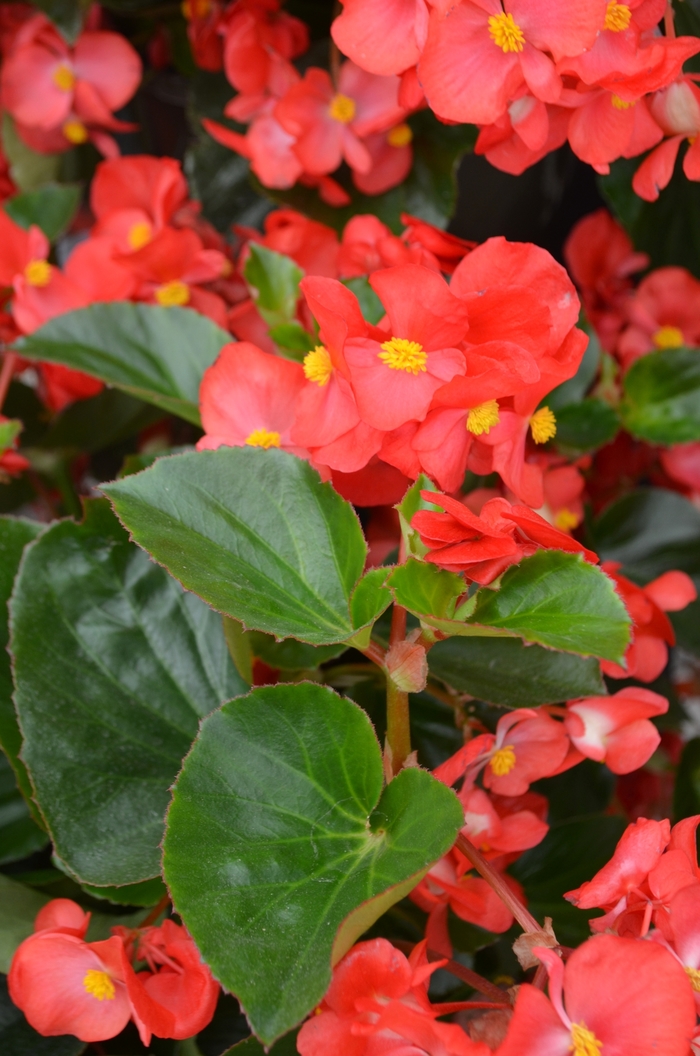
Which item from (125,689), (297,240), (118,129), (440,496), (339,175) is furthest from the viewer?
(118,129)

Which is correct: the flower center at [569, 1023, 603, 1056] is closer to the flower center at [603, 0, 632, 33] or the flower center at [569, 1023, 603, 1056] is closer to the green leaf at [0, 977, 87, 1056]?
the green leaf at [0, 977, 87, 1056]

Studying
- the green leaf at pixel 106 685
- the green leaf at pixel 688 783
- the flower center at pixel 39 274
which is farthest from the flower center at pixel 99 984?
the flower center at pixel 39 274

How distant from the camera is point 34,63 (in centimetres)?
82

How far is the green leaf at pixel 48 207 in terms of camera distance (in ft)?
2.64

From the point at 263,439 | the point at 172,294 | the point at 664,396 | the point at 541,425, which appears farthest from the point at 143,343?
the point at 664,396

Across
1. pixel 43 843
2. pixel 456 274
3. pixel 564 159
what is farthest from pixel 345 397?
pixel 564 159

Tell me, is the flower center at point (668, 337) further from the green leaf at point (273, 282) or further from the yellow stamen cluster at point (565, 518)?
the green leaf at point (273, 282)

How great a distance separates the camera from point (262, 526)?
0.42 m

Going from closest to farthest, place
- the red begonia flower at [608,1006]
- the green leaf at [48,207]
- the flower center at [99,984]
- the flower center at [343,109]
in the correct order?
the red begonia flower at [608,1006] < the flower center at [99,984] < the flower center at [343,109] < the green leaf at [48,207]

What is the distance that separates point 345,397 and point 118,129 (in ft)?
2.03

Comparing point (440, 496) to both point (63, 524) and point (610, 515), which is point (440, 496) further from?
point (610, 515)

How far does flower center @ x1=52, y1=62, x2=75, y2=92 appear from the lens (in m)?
0.81

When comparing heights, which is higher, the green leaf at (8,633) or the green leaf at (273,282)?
the green leaf at (273,282)

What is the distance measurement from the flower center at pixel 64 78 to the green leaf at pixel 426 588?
66cm
